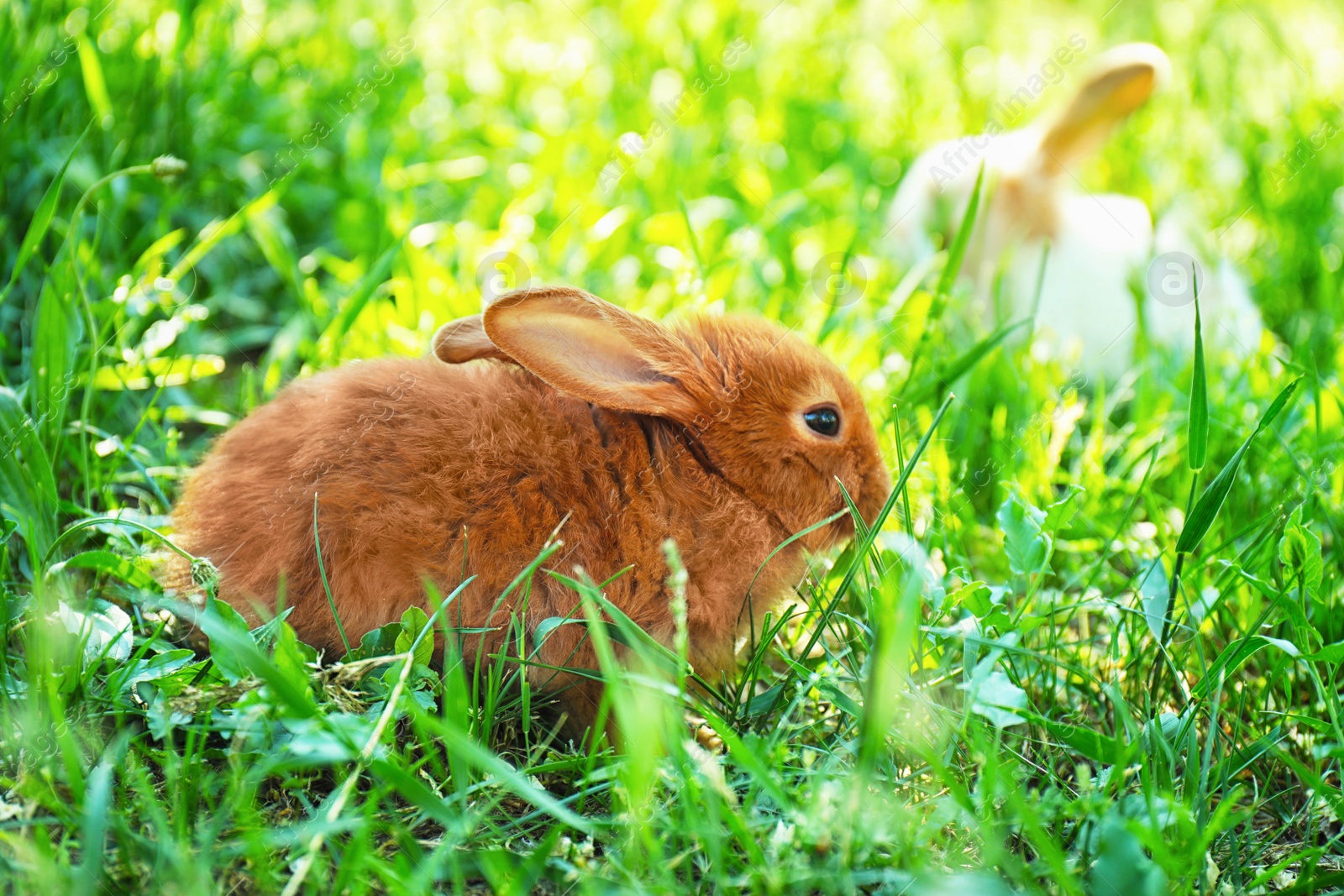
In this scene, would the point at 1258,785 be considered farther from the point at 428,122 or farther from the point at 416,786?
the point at 428,122

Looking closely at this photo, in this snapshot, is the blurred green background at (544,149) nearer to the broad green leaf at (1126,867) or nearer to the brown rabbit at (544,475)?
the brown rabbit at (544,475)

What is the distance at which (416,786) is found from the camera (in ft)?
5.33

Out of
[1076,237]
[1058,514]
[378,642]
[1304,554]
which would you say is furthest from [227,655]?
[1076,237]

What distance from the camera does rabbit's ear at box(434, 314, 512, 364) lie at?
2.42 m

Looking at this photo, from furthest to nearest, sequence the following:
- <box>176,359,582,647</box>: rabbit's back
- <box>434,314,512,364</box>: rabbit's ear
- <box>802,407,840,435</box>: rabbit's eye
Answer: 1. <box>802,407,840,435</box>: rabbit's eye
2. <box>434,314,512,364</box>: rabbit's ear
3. <box>176,359,582,647</box>: rabbit's back

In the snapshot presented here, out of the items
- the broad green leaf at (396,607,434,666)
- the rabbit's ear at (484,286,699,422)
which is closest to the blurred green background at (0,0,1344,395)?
the rabbit's ear at (484,286,699,422)

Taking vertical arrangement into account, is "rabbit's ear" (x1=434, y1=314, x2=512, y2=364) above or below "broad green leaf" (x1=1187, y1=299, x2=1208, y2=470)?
above

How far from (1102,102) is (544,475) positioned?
2.85m

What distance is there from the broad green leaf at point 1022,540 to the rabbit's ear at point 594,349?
27.5 inches

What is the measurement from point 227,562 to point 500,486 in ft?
1.89

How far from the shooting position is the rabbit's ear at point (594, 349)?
2223mm

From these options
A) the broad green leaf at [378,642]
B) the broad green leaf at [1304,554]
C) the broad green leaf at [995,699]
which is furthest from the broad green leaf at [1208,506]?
the broad green leaf at [378,642]

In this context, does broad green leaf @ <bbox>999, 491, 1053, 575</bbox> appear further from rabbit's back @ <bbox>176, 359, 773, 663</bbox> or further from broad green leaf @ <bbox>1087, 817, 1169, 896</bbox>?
broad green leaf @ <bbox>1087, 817, 1169, 896</bbox>

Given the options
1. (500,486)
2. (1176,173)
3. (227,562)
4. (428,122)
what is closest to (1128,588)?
(500,486)
